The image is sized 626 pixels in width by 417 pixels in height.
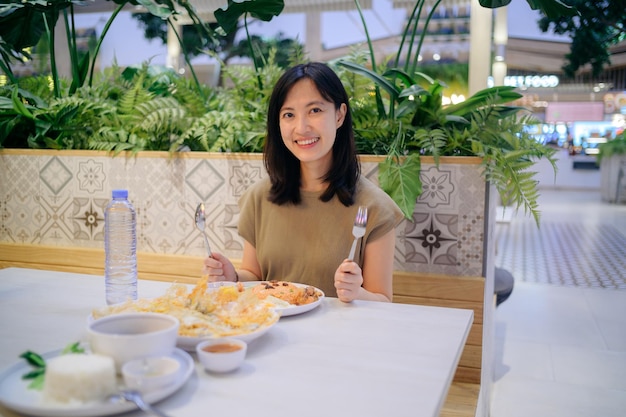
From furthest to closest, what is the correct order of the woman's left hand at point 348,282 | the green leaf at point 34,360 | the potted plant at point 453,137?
the potted plant at point 453,137
the woman's left hand at point 348,282
the green leaf at point 34,360

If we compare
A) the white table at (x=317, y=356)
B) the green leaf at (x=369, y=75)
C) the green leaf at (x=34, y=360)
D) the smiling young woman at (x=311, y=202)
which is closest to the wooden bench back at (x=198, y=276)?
the smiling young woman at (x=311, y=202)

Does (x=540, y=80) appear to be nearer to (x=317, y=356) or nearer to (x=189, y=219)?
(x=189, y=219)

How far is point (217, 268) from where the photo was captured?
178 centimetres

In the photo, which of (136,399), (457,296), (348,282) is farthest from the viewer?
(457,296)

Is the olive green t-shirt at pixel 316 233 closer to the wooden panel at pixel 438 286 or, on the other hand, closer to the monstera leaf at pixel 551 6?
the wooden panel at pixel 438 286

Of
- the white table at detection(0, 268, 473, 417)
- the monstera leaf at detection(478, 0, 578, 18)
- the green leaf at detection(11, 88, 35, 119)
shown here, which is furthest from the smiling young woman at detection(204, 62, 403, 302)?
the green leaf at detection(11, 88, 35, 119)

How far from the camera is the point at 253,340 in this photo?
116 cm

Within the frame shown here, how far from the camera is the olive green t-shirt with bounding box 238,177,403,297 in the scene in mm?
1926

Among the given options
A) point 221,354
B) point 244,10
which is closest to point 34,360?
point 221,354

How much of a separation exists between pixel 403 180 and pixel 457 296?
516mm

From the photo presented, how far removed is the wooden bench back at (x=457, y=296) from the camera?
236 cm

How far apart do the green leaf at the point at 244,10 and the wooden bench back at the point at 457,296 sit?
1.50 meters

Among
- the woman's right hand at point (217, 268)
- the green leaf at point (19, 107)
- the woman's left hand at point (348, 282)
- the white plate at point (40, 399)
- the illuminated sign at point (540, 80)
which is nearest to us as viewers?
the white plate at point (40, 399)

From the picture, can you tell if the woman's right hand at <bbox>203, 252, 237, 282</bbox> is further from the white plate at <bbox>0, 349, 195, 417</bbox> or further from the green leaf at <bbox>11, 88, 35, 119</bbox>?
the green leaf at <bbox>11, 88, 35, 119</bbox>
